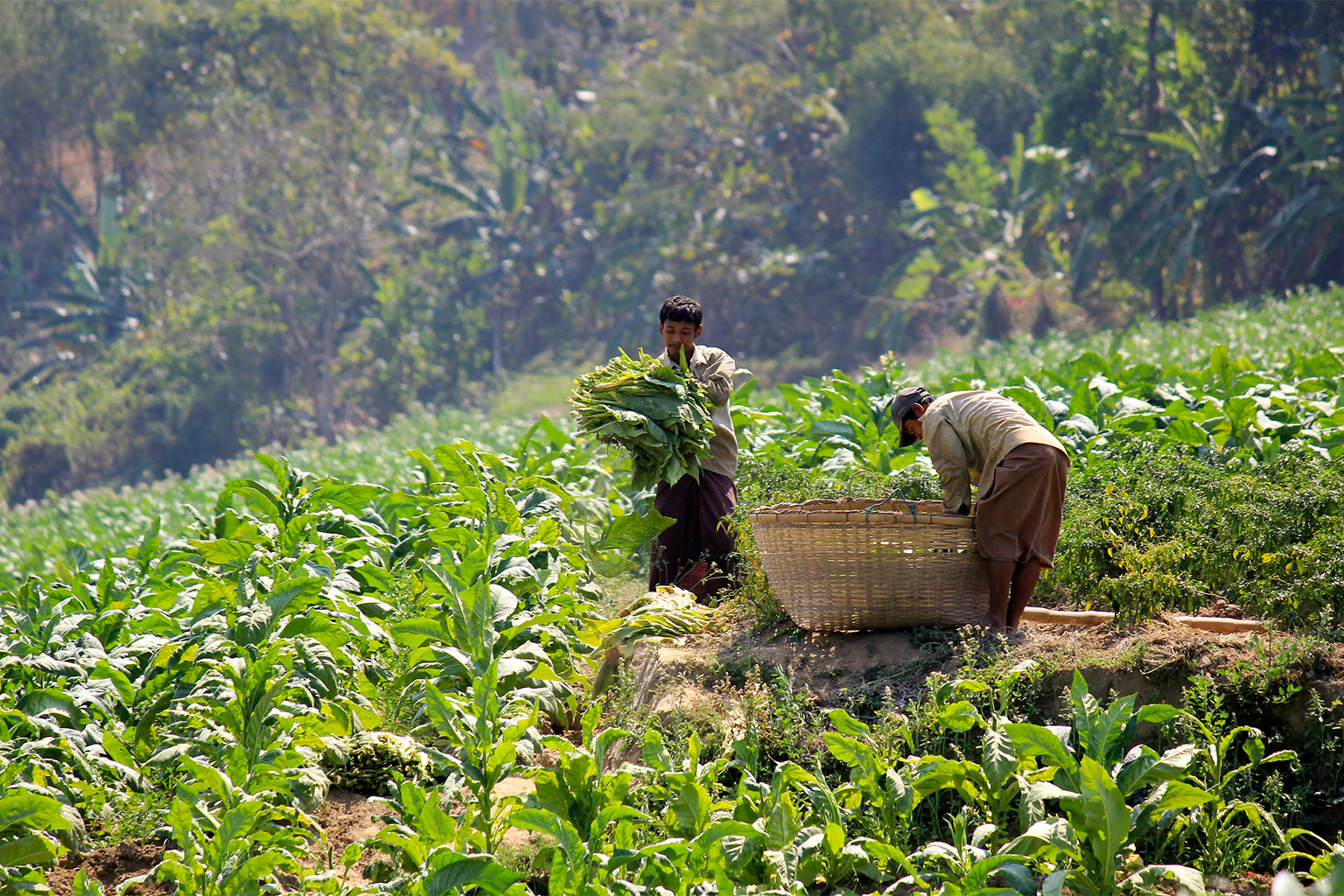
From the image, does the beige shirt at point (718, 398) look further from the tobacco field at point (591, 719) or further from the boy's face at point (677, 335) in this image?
the tobacco field at point (591, 719)

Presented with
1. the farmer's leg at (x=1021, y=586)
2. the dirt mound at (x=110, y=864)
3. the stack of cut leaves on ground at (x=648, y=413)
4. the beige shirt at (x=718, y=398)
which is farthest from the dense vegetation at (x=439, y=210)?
the dirt mound at (x=110, y=864)

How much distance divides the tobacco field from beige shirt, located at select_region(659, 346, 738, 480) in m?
0.34

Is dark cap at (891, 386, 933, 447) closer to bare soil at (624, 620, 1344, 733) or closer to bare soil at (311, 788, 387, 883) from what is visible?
bare soil at (624, 620, 1344, 733)

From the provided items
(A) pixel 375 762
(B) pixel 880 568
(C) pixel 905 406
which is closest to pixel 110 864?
(A) pixel 375 762

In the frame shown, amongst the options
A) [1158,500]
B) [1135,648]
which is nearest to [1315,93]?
[1158,500]

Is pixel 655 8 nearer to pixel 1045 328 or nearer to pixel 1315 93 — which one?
pixel 1045 328

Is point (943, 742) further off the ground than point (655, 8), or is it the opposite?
point (655, 8)

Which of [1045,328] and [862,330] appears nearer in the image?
[1045,328]

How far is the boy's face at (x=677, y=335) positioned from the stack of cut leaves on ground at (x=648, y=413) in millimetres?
191

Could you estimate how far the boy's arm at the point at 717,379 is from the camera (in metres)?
5.60

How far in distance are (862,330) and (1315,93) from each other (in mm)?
12185

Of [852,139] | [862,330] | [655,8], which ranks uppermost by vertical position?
[655,8]

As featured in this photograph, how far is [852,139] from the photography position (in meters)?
30.4

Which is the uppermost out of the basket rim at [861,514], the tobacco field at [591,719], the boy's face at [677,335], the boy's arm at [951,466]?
the boy's face at [677,335]
